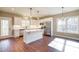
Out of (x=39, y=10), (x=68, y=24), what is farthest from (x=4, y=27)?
(x=68, y=24)

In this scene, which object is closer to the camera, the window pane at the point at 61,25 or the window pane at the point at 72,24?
the window pane at the point at 72,24

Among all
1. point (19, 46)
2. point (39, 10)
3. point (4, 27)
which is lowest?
point (19, 46)

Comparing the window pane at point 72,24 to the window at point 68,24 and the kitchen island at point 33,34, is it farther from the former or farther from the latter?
the kitchen island at point 33,34

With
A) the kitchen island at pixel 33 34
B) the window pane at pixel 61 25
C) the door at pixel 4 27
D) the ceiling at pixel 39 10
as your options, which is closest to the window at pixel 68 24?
the window pane at pixel 61 25

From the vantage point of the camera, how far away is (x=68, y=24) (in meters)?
1.65

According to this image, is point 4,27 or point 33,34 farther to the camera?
point 33,34

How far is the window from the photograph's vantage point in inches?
62.4

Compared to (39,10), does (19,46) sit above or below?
below

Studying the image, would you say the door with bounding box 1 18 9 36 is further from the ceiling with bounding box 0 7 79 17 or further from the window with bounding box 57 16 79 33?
the window with bounding box 57 16 79 33

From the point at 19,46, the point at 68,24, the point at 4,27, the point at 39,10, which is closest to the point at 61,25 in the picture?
the point at 68,24

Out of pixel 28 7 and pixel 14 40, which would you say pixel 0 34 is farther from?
pixel 28 7

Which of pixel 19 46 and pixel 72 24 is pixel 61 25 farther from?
pixel 19 46

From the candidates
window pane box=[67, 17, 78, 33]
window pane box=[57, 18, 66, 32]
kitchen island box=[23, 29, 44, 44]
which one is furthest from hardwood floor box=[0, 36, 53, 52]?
window pane box=[67, 17, 78, 33]

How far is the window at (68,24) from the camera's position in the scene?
158 cm
